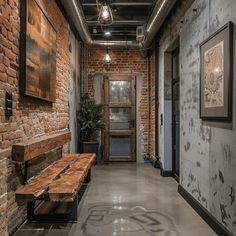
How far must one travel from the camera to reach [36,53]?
3520mm

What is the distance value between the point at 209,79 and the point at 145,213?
70.1 inches

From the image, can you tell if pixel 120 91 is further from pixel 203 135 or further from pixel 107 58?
pixel 203 135

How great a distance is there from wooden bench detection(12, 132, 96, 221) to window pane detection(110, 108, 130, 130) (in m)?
3.69

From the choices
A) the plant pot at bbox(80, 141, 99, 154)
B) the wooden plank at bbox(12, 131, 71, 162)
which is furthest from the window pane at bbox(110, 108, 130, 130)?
the wooden plank at bbox(12, 131, 71, 162)

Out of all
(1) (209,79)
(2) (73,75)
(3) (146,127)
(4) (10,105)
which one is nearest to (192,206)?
(1) (209,79)

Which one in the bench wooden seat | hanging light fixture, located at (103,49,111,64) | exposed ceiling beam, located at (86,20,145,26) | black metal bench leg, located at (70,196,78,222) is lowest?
black metal bench leg, located at (70,196,78,222)

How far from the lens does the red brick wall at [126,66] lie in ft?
27.0

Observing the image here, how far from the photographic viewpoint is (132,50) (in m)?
8.37

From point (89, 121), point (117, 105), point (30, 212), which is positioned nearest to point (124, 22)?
point (117, 105)

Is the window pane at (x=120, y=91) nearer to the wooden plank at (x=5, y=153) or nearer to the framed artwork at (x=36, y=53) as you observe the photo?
the framed artwork at (x=36, y=53)

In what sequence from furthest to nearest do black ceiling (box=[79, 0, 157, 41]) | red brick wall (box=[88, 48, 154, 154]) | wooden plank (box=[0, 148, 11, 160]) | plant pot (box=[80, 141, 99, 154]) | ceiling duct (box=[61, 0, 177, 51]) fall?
red brick wall (box=[88, 48, 154, 154]) < plant pot (box=[80, 141, 99, 154]) < black ceiling (box=[79, 0, 157, 41]) < ceiling duct (box=[61, 0, 177, 51]) < wooden plank (box=[0, 148, 11, 160])

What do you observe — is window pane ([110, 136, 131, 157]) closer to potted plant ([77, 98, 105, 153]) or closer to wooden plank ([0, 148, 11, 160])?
potted plant ([77, 98, 105, 153])

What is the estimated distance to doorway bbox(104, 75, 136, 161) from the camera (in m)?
8.15

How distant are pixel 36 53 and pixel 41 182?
4.96 ft
